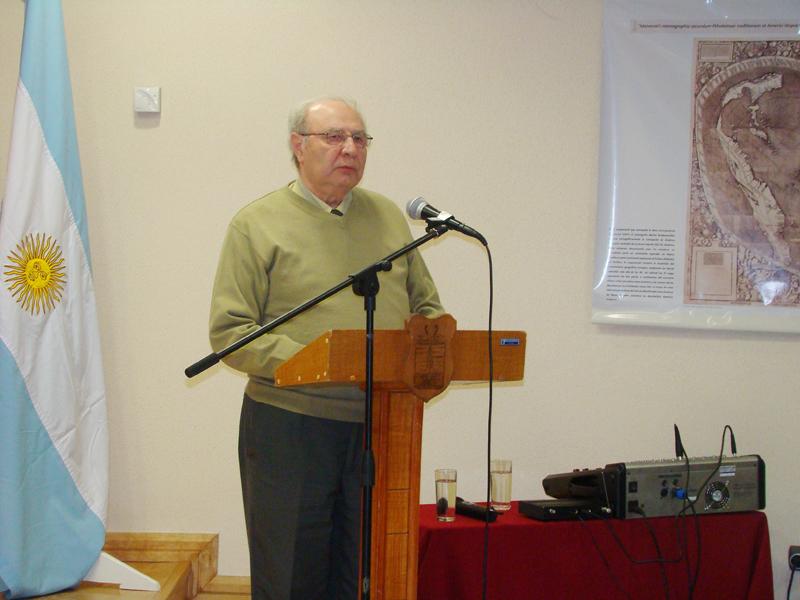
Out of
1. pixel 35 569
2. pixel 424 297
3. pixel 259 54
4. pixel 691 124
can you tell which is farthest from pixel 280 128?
pixel 35 569

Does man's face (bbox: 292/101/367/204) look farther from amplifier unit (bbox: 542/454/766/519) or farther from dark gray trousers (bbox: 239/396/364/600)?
amplifier unit (bbox: 542/454/766/519)

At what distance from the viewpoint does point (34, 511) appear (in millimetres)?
2928

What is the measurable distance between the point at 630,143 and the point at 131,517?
2.45 meters

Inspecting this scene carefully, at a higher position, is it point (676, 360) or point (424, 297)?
point (424, 297)

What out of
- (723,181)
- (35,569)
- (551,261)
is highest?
(723,181)

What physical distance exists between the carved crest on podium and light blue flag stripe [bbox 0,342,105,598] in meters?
1.72

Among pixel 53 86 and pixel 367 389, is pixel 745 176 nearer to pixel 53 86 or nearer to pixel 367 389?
pixel 367 389

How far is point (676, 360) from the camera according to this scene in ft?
11.4

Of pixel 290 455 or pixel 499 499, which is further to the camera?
pixel 499 499

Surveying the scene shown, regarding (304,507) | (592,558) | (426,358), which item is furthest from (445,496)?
(426,358)

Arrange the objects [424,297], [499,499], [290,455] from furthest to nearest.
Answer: [499,499]
[424,297]
[290,455]

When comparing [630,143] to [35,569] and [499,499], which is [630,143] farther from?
[35,569]

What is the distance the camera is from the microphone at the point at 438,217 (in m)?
1.90

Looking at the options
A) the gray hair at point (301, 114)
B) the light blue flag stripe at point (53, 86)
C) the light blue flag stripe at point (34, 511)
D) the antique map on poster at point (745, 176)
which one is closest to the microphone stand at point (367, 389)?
the gray hair at point (301, 114)
